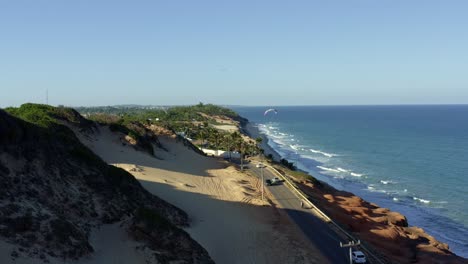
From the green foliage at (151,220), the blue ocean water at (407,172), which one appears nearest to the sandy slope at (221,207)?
the green foliage at (151,220)

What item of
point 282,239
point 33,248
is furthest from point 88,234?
point 282,239

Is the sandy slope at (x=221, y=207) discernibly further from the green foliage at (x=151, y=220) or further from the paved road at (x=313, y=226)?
the green foliage at (x=151, y=220)

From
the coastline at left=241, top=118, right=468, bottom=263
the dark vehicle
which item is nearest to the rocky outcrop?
the coastline at left=241, top=118, right=468, bottom=263

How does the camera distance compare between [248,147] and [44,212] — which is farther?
[248,147]

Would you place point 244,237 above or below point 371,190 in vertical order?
above

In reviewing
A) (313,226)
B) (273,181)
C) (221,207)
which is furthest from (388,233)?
(221,207)

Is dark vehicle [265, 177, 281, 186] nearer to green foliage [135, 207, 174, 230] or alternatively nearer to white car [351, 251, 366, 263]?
white car [351, 251, 366, 263]

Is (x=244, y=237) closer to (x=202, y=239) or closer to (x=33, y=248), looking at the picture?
(x=202, y=239)
